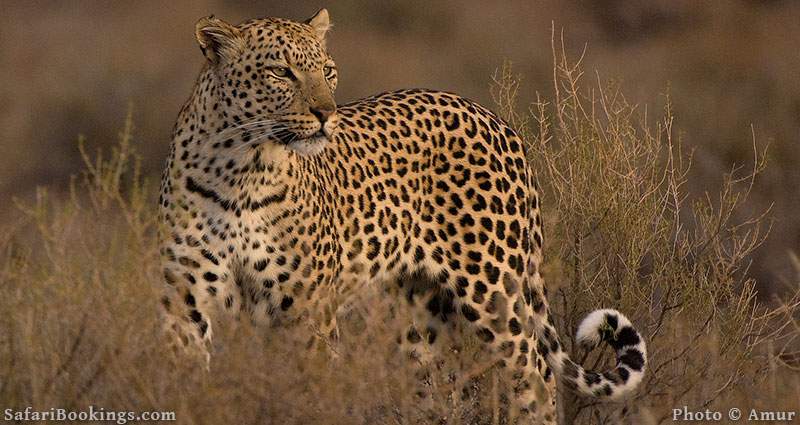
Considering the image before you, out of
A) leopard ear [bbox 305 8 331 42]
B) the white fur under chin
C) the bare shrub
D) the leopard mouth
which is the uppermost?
leopard ear [bbox 305 8 331 42]

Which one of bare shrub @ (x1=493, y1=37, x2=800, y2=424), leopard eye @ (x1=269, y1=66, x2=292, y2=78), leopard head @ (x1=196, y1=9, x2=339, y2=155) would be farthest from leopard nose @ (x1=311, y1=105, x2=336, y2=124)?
bare shrub @ (x1=493, y1=37, x2=800, y2=424)

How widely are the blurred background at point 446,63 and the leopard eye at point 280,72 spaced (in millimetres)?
5391

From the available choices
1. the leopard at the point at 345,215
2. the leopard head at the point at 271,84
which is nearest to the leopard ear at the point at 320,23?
the leopard at the point at 345,215

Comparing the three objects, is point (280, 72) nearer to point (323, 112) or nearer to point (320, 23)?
point (323, 112)

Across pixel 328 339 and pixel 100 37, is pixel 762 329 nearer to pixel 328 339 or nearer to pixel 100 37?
pixel 328 339

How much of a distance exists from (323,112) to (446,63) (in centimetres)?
1126

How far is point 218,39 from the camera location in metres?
6.26

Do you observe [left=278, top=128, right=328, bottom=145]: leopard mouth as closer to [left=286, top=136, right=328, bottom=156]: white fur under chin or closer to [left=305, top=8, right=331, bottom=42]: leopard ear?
[left=286, top=136, right=328, bottom=156]: white fur under chin

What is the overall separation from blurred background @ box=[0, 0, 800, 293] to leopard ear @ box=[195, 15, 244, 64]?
17.2ft

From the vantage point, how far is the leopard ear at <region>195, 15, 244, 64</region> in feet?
20.5

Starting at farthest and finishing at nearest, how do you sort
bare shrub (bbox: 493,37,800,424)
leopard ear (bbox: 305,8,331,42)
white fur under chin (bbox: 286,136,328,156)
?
1. bare shrub (bbox: 493,37,800,424)
2. leopard ear (bbox: 305,8,331,42)
3. white fur under chin (bbox: 286,136,328,156)

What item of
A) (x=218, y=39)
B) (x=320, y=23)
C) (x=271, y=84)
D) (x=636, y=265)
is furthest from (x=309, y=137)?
(x=636, y=265)

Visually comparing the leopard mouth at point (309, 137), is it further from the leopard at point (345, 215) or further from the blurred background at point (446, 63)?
the blurred background at point (446, 63)

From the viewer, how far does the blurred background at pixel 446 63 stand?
13516 mm
